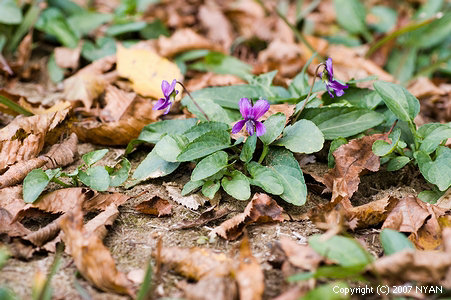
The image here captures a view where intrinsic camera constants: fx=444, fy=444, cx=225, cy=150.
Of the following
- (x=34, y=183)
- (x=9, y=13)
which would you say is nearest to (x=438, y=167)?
(x=34, y=183)

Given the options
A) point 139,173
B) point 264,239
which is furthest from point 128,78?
point 264,239

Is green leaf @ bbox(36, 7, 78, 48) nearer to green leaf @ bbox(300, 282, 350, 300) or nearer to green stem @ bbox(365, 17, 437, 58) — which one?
green stem @ bbox(365, 17, 437, 58)

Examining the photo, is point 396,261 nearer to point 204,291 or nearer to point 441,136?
point 204,291

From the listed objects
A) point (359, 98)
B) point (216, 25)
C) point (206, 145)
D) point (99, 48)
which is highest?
point (206, 145)

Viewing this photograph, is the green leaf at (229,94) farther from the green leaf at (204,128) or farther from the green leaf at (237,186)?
the green leaf at (237,186)

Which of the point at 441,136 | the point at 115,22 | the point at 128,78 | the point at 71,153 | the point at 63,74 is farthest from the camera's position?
the point at 115,22

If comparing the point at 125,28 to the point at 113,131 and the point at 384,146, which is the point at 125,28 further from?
the point at 384,146

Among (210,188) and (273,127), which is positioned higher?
(273,127)

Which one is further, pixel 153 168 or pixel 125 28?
pixel 125 28
